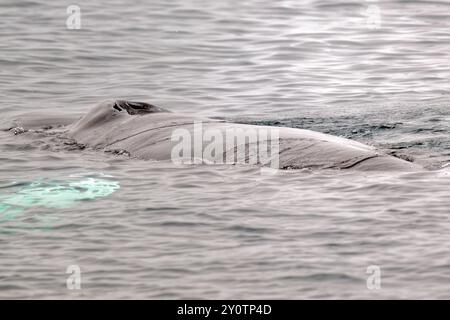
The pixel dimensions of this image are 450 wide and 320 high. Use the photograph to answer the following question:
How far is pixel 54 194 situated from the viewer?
11500mm

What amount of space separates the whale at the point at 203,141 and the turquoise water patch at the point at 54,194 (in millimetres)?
1299

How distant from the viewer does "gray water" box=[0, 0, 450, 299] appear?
29.2ft

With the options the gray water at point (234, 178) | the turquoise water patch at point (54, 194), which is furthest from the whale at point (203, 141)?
the turquoise water patch at point (54, 194)

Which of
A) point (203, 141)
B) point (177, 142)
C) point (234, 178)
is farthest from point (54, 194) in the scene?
point (203, 141)

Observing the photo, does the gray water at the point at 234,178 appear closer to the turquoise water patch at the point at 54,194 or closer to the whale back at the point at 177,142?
the turquoise water patch at the point at 54,194

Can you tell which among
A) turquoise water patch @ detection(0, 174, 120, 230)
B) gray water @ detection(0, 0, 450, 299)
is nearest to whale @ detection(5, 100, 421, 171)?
gray water @ detection(0, 0, 450, 299)

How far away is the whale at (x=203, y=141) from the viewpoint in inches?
486

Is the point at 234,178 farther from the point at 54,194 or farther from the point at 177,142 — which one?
the point at 54,194

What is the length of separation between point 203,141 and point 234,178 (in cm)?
128

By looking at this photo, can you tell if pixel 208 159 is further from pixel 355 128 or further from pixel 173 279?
pixel 173 279

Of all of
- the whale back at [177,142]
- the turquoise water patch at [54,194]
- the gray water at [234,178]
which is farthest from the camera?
the whale back at [177,142]

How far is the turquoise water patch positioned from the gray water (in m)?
0.07

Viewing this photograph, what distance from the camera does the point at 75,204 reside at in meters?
11.0

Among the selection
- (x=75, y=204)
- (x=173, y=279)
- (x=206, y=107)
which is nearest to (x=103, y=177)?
(x=75, y=204)
